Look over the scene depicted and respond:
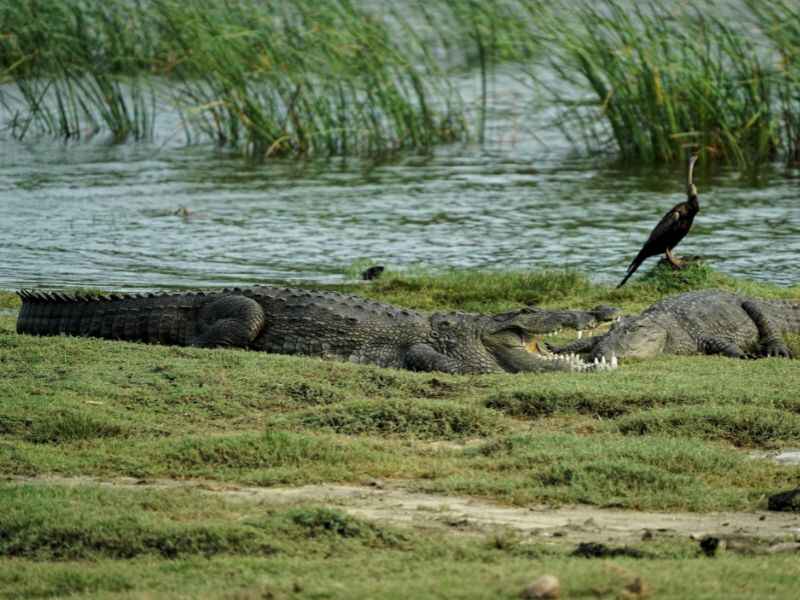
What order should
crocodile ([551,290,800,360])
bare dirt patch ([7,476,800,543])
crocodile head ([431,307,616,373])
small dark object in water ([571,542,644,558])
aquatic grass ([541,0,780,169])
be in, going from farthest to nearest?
aquatic grass ([541,0,780,169]) < crocodile ([551,290,800,360]) < crocodile head ([431,307,616,373]) < bare dirt patch ([7,476,800,543]) < small dark object in water ([571,542,644,558])

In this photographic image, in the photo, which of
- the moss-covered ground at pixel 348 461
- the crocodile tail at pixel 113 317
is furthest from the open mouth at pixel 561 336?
the crocodile tail at pixel 113 317

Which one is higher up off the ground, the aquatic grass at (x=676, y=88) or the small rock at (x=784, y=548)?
the aquatic grass at (x=676, y=88)

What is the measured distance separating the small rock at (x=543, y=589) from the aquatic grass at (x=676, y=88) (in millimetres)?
11520

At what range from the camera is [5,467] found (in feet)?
18.5

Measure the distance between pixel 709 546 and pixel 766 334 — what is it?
4607 mm

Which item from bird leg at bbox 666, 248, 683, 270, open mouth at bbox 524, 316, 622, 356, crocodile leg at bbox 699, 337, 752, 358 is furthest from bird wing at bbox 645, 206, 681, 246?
crocodile leg at bbox 699, 337, 752, 358

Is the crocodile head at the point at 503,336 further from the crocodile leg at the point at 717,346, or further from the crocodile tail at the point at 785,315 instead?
the crocodile tail at the point at 785,315

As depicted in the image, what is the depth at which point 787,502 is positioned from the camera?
5.17m

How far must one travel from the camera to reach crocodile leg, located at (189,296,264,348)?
27.1ft

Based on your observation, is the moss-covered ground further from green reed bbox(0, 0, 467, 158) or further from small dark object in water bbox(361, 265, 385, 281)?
green reed bbox(0, 0, 467, 158)

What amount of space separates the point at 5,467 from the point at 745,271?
7.68 meters

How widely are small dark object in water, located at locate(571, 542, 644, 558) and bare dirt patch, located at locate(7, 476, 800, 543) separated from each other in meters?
0.18

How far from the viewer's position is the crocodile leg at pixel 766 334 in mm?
8812

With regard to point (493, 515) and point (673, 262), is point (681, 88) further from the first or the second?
point (493, 515)
